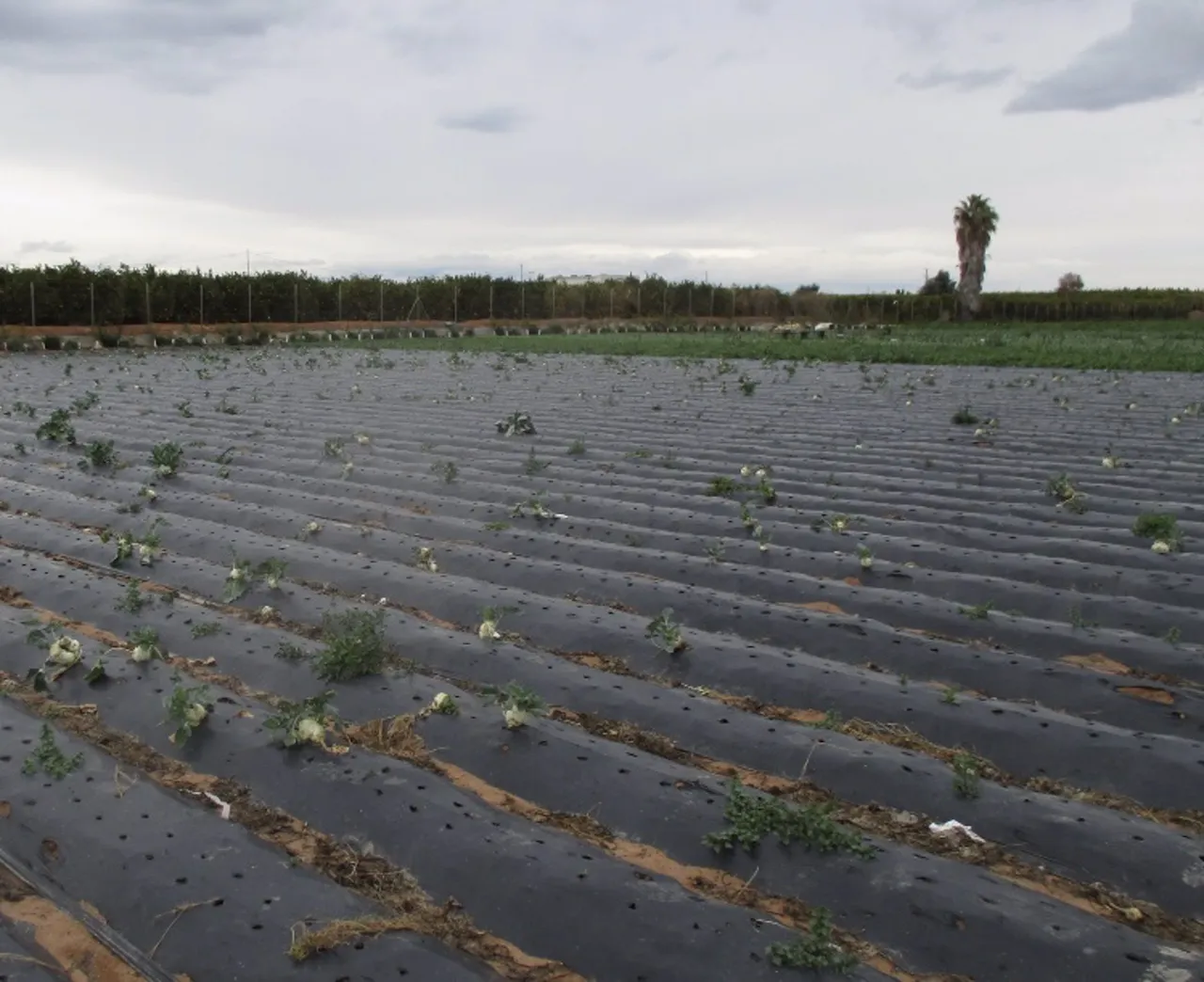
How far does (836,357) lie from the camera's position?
2777cm

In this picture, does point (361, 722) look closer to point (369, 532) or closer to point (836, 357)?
point (369, 532)

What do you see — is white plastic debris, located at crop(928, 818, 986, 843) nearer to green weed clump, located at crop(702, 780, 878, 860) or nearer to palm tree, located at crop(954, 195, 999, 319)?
green weed clump, located at crop(702, 780, 878, 860)

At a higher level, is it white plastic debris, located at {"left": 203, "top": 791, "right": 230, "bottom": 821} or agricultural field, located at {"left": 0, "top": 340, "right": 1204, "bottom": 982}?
agricultural field, located at {"left": 0, "top": 340, "right": 1204, "bottom": 982}

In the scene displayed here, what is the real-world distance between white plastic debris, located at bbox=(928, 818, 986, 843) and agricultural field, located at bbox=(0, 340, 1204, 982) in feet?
0.05

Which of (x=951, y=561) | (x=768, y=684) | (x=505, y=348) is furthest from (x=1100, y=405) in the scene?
(x=505, y=348)

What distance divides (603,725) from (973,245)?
65.8 metres

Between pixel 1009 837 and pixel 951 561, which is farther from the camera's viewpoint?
pixel 951 561

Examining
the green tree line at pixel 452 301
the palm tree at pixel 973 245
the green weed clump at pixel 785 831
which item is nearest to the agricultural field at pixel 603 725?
the green weed clump at pixel 785 831

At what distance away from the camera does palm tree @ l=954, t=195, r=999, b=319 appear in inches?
2516

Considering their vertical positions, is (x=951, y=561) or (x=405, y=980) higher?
(x=951, y=561)

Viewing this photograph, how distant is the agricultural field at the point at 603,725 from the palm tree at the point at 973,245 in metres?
58.9

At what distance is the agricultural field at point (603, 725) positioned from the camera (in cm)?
321

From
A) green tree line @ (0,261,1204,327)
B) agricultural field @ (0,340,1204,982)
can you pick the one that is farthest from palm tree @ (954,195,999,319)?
agricultural field @ (0,340,1204,982)

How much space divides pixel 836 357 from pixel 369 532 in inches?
855
